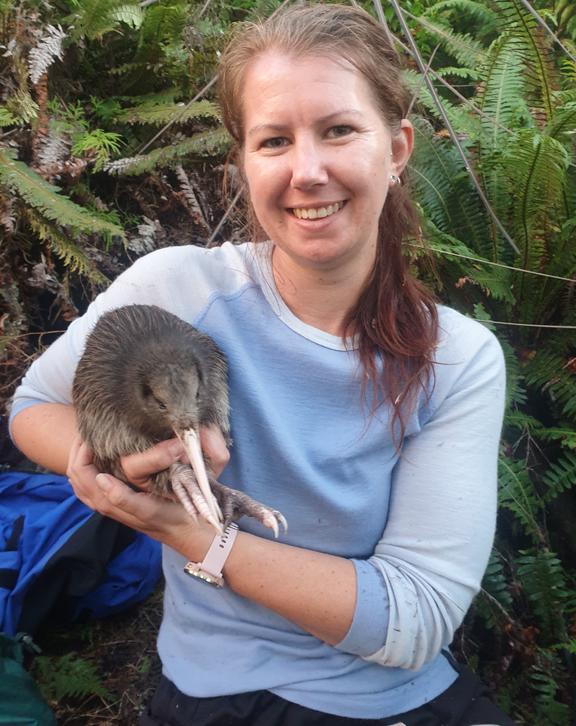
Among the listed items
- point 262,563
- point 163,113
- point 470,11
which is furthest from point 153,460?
point 470,11

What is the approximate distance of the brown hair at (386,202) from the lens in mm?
1251

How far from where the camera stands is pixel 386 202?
1468 millimetres

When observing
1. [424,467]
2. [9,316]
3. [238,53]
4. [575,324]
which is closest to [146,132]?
[9,316]

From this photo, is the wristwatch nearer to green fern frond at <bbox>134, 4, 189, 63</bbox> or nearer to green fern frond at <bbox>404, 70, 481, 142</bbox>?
green fern frond at <bbox>404, 70, 481, 142</bbox>

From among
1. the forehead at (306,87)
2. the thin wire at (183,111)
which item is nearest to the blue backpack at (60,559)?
the thin wire at (183,111)

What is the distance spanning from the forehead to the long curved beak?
0.58 meters

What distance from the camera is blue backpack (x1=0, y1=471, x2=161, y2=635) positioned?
1691 millimetres

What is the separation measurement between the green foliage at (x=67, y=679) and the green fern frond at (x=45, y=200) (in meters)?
1.26

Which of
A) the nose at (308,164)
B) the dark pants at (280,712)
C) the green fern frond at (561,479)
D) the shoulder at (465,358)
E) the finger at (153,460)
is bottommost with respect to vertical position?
the dark pants at (280,712)

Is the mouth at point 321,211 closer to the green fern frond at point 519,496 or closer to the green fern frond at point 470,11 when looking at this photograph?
the green fern frond at point 519,496

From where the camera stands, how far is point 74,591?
69.3 inches

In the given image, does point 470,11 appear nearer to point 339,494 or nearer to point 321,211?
point 321,211

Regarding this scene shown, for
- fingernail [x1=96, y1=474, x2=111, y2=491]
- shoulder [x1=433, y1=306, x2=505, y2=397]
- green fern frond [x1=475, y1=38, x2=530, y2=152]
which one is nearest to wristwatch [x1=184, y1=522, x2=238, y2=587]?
fingernail [x1=96, y1=474, x2=111, y2=491]

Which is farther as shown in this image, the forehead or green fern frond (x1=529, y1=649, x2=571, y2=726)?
green fern frond (x1=529, y1=649, x2=571, y2=726)
